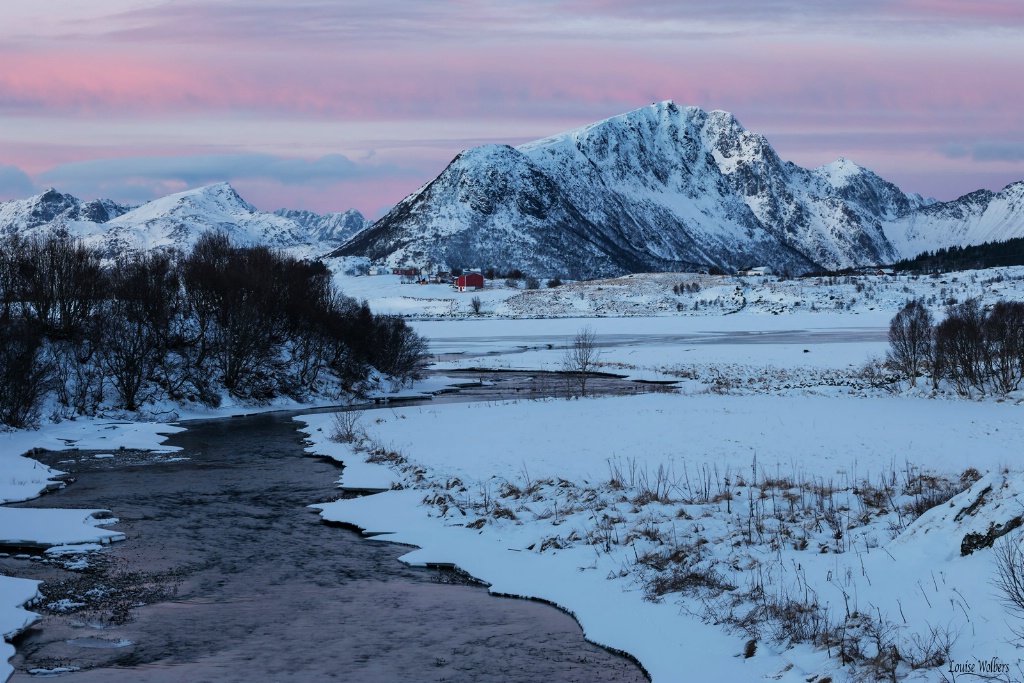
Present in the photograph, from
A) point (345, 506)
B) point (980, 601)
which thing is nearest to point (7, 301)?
point (345, 506)

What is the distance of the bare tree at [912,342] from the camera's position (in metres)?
45.7

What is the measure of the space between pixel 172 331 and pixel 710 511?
40.7 meters

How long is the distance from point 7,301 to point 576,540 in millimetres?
39180

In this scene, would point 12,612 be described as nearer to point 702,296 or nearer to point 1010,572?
point 1010,572

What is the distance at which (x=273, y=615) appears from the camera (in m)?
12.6

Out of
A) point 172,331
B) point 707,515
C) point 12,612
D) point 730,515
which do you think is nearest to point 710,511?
point 707,515

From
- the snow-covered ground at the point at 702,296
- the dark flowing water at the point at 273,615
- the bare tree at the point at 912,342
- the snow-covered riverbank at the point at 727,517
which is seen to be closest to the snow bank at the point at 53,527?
the dark flowing water at the point at 273,615

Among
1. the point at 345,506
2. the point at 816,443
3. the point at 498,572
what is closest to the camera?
the point at 498,572

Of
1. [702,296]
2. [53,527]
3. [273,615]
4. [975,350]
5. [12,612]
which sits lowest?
[53,527]

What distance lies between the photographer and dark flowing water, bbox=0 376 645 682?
10508 mm

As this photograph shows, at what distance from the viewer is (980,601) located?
8.50 meters

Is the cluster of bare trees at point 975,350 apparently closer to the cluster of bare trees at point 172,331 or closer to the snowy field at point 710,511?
the snowy field at point 710,511

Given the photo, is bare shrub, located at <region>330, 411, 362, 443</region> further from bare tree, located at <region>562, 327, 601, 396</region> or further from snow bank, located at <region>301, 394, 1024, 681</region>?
bare tree, located at <region>562, 327, 601, 396</region>

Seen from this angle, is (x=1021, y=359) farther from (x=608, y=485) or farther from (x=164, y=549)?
(x=164, y=549)
